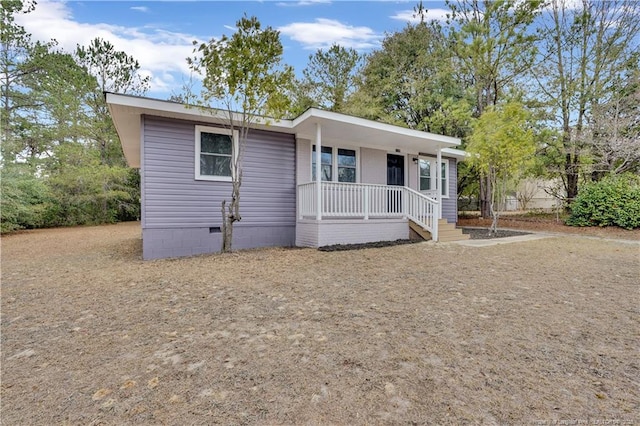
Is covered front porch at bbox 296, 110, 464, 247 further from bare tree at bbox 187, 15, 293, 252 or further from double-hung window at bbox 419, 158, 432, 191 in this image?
bare tree at bbox 187, 15, 293, 252

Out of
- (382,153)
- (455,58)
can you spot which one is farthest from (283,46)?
(455,58)

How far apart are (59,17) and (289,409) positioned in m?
12.3

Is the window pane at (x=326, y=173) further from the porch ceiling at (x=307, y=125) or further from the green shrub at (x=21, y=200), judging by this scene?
the green shrub at (x=21, y=200)

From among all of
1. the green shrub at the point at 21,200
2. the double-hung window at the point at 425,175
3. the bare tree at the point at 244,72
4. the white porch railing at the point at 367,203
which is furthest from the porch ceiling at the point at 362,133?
the green shrub at the point at 21,200

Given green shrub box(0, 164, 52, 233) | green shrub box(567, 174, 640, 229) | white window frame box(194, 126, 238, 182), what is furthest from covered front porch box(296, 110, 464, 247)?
green shrub box(0, 164, 52, 233)

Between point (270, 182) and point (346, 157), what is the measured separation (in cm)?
275

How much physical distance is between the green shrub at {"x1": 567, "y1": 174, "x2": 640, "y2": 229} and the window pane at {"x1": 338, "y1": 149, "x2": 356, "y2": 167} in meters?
8.95

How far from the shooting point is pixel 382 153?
34.4ft

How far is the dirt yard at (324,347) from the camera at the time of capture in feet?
5.82

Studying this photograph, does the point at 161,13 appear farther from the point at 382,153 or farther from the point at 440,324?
the point at 440,324

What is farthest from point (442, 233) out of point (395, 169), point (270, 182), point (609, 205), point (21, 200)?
point (21, 200)

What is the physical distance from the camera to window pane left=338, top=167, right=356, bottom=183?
9.79 meters

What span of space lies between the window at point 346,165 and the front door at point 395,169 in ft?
5.02

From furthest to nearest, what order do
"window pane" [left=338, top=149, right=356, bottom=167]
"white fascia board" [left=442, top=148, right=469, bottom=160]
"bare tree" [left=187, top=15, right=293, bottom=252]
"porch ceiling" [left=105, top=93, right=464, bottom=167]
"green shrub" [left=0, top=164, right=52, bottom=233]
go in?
"green shrub" [left=0, top=164, right=52, bottom=233] < "white fascia board" [left=442, top=148, right=469, bottom=160] < "window pane" [left=338, top=149, right=356, bottom=167] < "porch ceiling" [left=105, top=93, right=464, bottom=167] < "bare tree" [left=187, top=15, right=293, bottom=252]
